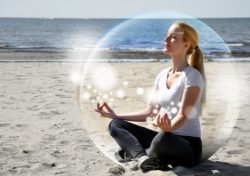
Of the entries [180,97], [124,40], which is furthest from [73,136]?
[124,40]

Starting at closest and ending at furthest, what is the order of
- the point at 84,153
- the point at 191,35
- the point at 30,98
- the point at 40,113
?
1. the point at 191,35
2. the point at 84,153
3. the point at 40,113
4. the point at 30,98

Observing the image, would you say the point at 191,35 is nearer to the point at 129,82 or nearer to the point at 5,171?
the point at 5,171

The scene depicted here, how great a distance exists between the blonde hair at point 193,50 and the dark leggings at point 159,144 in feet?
1.42

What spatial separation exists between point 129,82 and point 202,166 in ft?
23.6

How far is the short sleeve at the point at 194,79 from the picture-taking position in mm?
3760

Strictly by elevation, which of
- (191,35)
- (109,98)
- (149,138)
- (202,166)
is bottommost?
(202,166)

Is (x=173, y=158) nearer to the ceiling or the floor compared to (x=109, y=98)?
nearer to the floor

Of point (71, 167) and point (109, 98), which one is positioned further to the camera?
point (109, 98)

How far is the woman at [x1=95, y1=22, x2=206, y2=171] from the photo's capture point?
376 cm

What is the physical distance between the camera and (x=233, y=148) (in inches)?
208

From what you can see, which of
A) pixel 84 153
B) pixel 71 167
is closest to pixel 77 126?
pixel 84 153

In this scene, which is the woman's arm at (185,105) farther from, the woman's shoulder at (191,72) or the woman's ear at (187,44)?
the woman's ear at (187,44)

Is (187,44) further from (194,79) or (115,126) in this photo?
(115,126)

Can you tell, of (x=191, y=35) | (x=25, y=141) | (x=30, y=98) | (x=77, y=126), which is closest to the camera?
(x=191, y=35)
